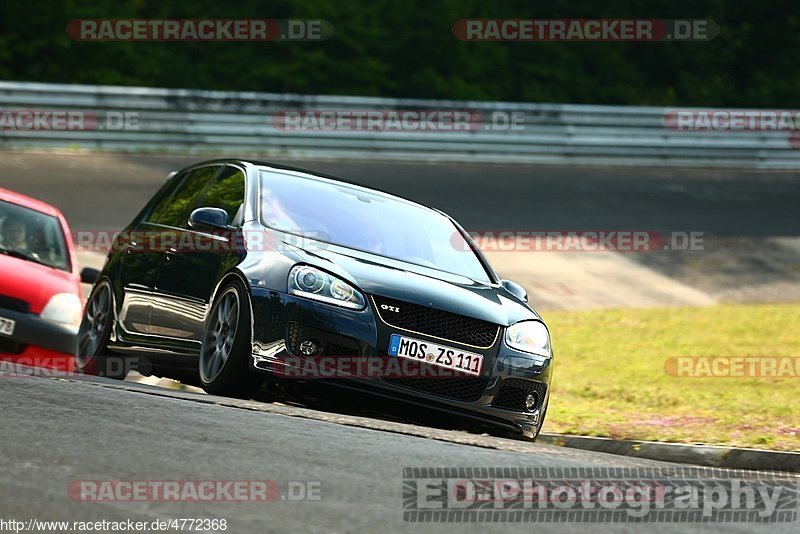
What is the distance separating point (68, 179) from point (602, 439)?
44.0ft

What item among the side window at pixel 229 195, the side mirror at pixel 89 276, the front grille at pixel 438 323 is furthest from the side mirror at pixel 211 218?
the side mirror at pixel 89 276

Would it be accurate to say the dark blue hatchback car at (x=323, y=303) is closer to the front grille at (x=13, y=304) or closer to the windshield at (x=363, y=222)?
the windshield at (x=363, y=222)

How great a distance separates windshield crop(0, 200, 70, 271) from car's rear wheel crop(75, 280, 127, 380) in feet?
3.53

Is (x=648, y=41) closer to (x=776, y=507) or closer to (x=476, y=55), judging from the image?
(x=476, y=55)

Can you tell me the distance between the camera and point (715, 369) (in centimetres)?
1399

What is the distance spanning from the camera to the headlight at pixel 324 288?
7.73m

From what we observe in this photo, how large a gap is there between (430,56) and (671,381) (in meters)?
18.7

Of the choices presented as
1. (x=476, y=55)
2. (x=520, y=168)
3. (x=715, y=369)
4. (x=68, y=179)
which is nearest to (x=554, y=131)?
(x=520, y=168)

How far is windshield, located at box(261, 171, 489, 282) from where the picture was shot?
8.76m
